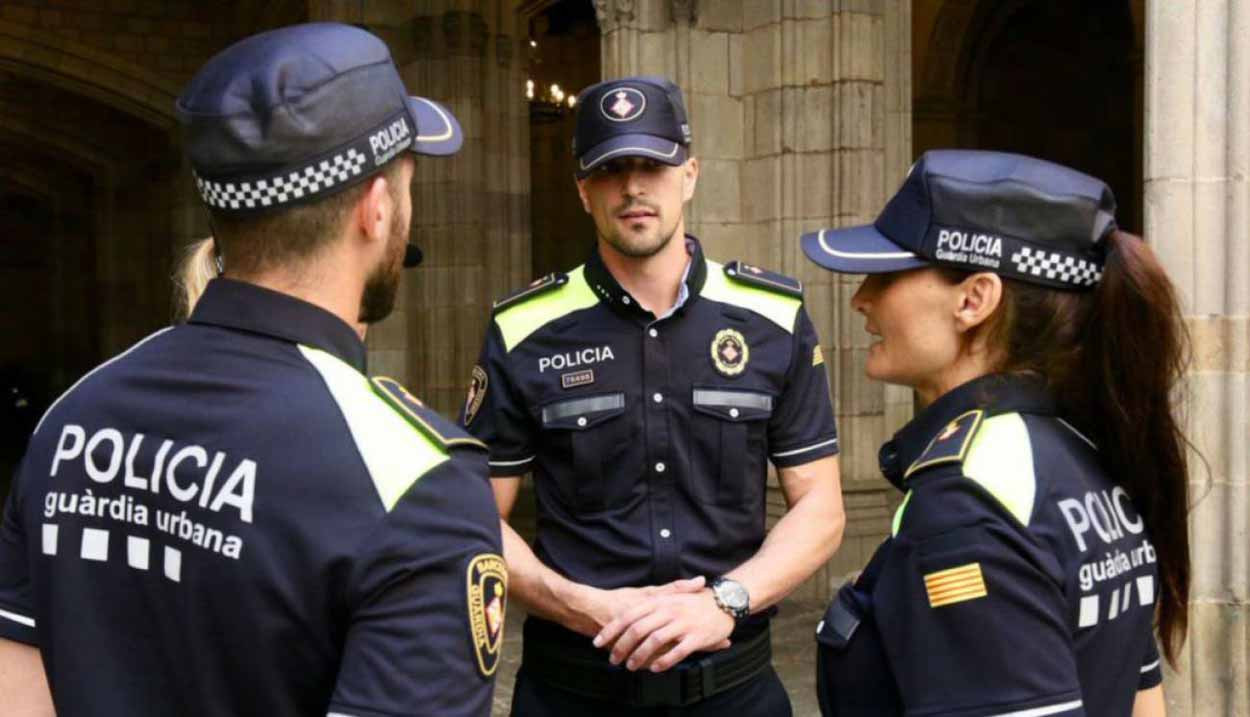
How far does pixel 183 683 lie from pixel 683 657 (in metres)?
1.23

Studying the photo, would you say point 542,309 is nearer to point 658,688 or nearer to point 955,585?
point 658,688

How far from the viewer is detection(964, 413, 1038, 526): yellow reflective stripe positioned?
1411mm

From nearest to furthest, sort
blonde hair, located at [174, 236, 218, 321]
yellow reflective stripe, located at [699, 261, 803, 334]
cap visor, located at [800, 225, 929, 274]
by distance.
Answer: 1. cap visor, located at [800, 225, 929, 274]
2. blonde hair, located at [174, 236, 218, 321]
3. yellow reflective stripe, located at [699, 261, 803, 334]

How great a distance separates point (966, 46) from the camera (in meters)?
12.9

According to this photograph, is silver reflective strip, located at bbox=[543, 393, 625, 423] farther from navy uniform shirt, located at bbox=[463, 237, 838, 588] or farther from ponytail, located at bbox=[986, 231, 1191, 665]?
ponytail, located at bbox=[986, 231, 1191, 665]

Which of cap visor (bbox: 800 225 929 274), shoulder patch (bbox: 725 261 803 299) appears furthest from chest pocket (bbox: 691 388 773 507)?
cap visor (bbox: 800 225 929 274)

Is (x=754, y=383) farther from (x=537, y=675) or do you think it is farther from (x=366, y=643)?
(x=366, y=643)

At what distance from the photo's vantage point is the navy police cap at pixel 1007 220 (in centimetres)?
154

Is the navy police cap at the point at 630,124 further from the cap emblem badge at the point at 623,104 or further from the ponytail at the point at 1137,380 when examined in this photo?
the ponytail at the point at 1137,380

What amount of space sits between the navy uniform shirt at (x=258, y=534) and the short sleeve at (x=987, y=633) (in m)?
0.49

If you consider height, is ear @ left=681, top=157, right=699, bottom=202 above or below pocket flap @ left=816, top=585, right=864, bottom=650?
above

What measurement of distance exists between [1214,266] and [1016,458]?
2.90 meters

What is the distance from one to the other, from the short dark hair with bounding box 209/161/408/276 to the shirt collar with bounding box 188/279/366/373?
0.03m

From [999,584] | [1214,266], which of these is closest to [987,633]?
[999,584]
